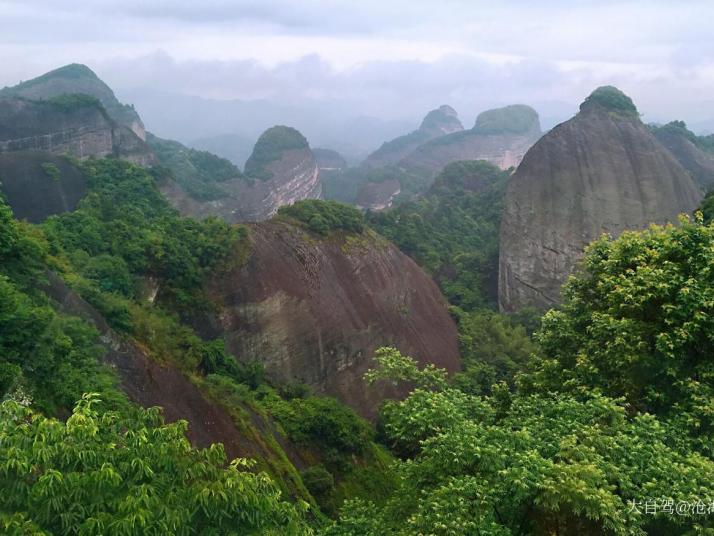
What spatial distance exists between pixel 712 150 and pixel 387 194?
4464cm

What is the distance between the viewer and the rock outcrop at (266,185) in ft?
167

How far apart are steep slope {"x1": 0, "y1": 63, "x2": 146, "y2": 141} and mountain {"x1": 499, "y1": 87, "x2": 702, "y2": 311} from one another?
51553 mm

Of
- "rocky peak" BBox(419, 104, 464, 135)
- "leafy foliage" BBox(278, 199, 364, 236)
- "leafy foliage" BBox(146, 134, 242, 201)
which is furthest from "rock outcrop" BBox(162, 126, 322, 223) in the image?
"rocky peak" BBox(419, 104, 464, 135)

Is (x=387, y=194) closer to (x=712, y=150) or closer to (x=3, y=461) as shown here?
(x=712, y=150)

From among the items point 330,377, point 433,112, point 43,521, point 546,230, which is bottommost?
point 330,377

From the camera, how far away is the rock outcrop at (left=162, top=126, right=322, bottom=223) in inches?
2009

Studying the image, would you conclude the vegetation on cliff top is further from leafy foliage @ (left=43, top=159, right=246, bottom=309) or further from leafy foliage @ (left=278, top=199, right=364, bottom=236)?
leafy foliage @ (left=43, top=159, right=246, bottom=309)

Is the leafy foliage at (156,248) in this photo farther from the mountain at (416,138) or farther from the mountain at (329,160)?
the mountain at (329,160)

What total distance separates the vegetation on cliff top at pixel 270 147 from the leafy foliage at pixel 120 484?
2611 inches

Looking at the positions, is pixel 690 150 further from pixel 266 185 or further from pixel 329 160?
pixel 329 160

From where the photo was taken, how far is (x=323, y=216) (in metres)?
26.5

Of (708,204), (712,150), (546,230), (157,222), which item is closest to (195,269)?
(157,222)

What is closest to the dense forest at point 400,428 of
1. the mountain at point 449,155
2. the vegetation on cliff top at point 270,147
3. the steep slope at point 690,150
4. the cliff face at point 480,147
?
the steep slope at point 690,150

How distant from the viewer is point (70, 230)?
2059 cm
